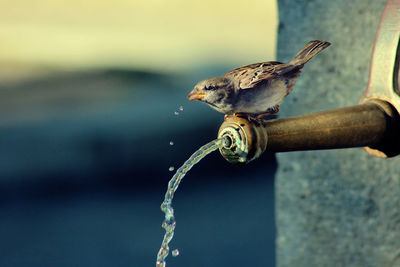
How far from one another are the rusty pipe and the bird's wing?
37mm

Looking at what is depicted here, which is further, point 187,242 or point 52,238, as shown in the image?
point 187,242

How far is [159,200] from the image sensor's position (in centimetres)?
228

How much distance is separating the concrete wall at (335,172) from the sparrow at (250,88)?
0.34 metres

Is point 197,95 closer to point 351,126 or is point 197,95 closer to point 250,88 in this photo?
point 250,88

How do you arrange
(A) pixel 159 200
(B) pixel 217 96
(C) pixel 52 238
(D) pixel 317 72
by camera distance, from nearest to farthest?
1. (B) pixel 217 96
2. (D) pixel 317 72
3. (C) pixel 52 238
4. (A) pixel 159 200

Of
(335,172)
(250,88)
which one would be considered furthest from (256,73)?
(335,172)

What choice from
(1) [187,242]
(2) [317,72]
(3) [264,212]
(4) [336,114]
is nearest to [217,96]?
(4) [336,114]

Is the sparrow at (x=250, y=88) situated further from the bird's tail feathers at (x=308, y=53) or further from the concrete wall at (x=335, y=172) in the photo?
the concrete wall at (x=335, y=172)

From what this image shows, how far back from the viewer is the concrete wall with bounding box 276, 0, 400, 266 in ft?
2.75

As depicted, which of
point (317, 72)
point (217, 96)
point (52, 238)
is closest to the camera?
point (217, 96)

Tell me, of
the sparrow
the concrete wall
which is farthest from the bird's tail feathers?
the concrete wall

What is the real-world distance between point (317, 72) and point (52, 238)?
145cm

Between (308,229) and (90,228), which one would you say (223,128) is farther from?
(90,228)

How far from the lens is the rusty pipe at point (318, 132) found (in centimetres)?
49
